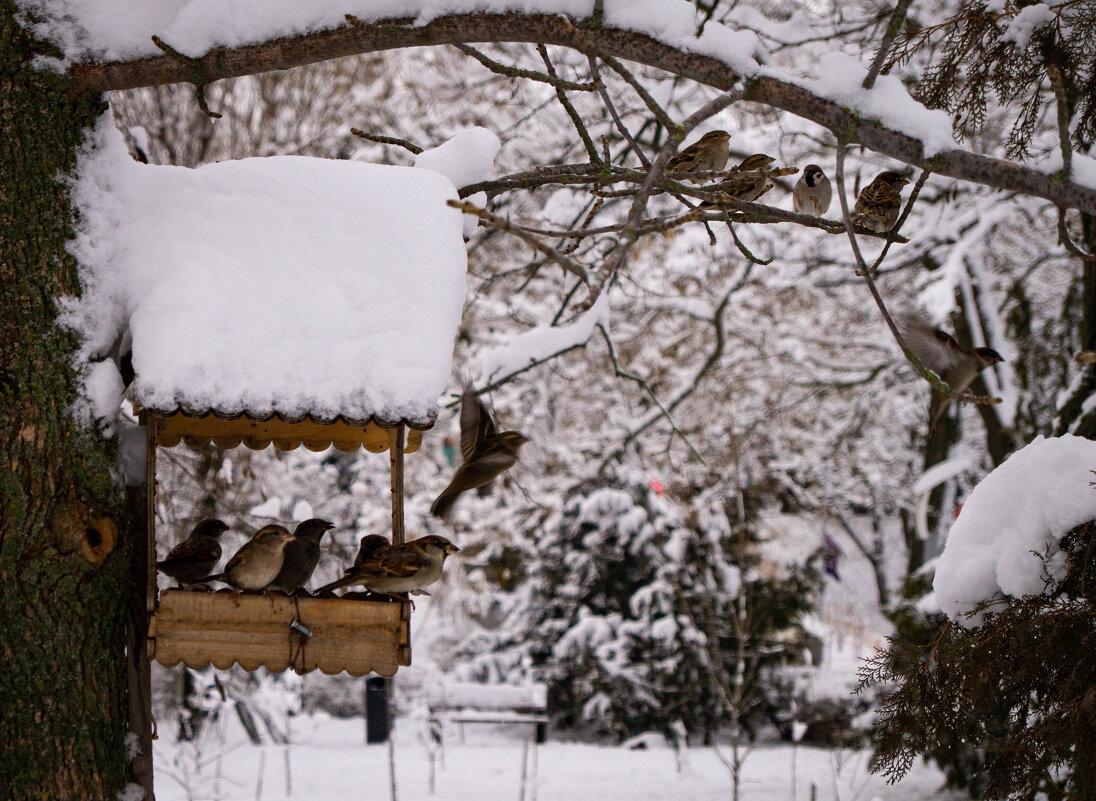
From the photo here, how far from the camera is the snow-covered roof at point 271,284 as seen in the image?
245cm

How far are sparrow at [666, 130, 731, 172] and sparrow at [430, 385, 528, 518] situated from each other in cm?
123

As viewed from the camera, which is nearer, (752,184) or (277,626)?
(277,626)

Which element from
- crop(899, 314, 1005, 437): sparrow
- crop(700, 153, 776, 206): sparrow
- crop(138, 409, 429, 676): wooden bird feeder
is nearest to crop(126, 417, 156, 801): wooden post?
crop(138, 409, 429, 676): wooden bird feeder

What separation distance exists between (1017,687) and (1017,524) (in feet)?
1.56

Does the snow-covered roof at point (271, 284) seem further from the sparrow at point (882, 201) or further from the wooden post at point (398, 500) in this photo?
the sparrow at point (882, 201)

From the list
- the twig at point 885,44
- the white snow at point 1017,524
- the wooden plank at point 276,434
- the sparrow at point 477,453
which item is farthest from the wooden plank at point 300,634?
the twig at point 885,44

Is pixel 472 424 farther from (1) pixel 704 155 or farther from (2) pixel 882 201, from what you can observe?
(2) pixel 882 201

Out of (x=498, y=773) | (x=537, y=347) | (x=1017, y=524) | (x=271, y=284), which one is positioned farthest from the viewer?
(x=498, y=773)

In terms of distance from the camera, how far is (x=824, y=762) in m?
9.11

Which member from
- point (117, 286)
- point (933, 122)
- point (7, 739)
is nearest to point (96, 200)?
point (117, 286)

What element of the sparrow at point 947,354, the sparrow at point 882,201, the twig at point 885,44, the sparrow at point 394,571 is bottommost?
the sparrow at point 394,571

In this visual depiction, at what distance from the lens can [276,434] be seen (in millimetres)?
3438

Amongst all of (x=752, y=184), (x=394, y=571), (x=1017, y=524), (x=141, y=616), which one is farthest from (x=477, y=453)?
(x=1017, y=524)

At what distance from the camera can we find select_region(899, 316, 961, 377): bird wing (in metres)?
3.99
